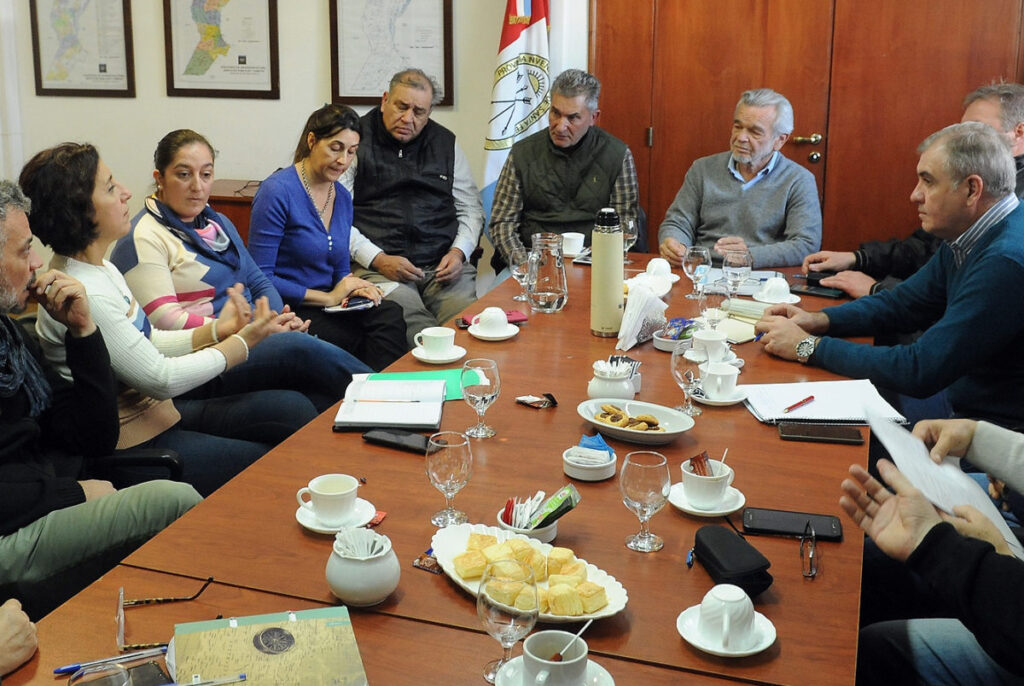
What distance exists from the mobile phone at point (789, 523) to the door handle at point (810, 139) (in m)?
3.47

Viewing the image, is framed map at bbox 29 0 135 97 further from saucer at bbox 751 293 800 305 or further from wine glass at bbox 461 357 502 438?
wine glass at bbox 461 357 502 438

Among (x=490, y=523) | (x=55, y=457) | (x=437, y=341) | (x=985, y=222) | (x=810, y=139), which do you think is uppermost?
(x=810, y=139)

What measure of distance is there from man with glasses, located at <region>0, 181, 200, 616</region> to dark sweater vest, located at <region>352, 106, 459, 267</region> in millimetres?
2363

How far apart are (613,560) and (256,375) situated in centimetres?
187

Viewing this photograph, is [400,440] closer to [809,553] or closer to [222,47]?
[809,553]

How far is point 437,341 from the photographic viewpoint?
97.0 inches

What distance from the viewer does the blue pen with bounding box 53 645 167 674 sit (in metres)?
1.18

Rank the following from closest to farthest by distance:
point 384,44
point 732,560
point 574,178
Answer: point 732,560 → point 574,178 → point 384,44

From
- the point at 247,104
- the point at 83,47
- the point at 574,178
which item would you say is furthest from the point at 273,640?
the point at 83,47

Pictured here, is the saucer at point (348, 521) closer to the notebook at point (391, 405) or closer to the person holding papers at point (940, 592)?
the notebook at point (391, 405)

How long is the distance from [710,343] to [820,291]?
3.48 ft

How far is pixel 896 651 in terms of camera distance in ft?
5.45

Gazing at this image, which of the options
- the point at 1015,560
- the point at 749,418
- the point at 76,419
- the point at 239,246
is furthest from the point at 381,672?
the point at 239,246

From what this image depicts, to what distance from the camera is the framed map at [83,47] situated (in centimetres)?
551
